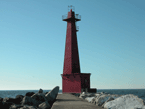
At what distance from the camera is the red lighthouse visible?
22.8 metres

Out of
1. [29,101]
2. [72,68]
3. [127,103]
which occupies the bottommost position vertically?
[29,101]

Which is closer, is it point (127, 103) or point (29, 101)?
point (127, 103)

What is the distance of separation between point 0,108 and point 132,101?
23.7ft

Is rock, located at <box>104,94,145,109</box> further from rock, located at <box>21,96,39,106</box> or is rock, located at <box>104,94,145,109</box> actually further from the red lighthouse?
the red lighthouse

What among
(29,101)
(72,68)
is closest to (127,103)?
(29,101)

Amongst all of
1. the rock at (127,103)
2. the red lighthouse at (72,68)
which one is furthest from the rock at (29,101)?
the red lighthouse at (72,68)

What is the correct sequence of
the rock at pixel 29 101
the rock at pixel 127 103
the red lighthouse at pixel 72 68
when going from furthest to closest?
the red lighthouse at pixel 72 68
the rock at pixel 29 101
the rock at pixel 127 103

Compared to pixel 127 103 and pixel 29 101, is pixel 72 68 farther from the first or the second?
pixel 127 103

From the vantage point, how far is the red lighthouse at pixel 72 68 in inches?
896

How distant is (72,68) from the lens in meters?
23.2

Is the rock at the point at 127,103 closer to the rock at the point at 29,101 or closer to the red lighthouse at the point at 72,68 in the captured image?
the rock at the point at 29,101

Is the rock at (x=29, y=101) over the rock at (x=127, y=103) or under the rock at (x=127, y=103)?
under

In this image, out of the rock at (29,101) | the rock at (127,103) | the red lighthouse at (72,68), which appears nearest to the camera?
the rock at (127,103)

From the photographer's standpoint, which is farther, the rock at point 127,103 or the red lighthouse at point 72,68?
the red lighthouse at point 72,68
